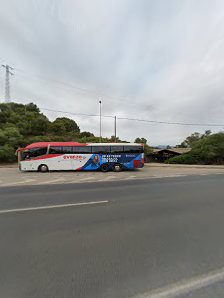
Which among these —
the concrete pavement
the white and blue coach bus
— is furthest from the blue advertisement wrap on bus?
the concrete pavement

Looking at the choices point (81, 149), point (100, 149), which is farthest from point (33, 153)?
point (100, 149)

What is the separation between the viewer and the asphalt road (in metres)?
1.98

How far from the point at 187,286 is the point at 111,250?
1.25 metres

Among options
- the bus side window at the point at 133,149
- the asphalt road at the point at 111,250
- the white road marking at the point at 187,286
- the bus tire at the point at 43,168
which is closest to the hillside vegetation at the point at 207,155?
the bus side window at the point at 133,149

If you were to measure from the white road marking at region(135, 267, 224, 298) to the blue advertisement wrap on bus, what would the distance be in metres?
13.5

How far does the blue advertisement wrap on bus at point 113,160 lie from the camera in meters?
15.6

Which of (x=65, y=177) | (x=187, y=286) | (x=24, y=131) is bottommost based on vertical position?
(x=65, y=177)

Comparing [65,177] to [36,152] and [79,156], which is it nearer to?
[79,156]

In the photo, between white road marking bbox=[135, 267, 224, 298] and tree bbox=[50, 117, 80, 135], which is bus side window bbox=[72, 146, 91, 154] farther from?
tree bbox=[50, 117, 80, 135]

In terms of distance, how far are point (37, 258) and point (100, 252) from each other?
3.34 feet

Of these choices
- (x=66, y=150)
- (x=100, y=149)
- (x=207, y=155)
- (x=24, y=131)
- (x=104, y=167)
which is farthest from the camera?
(x=24, y=131)

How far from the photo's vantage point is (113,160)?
15.8 metres

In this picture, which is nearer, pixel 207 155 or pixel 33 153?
pixel 33 153

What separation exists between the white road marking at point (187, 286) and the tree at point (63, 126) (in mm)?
41555
